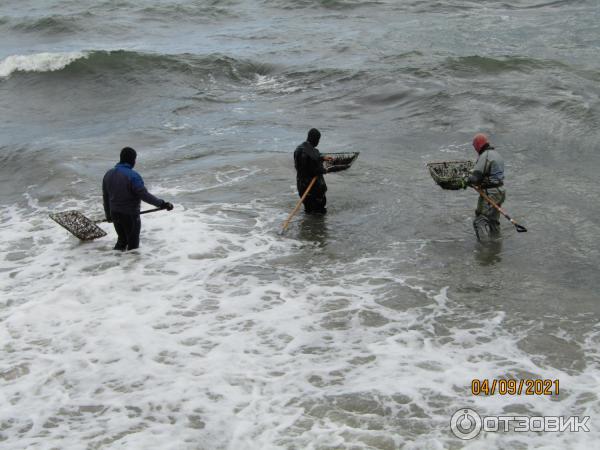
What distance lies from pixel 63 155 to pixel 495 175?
9.87 meters

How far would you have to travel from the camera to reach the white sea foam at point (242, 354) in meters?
6.53

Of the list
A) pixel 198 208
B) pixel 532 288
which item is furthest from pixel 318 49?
pixel 532 288

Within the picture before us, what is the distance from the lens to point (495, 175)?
10.3m

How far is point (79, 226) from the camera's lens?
10.9m

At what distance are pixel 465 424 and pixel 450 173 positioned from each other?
19.6 feet

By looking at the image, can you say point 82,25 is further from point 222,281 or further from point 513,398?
point 513,398

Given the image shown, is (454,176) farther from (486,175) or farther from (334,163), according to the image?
(334,163)

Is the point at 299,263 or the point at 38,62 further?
the point at 38,62

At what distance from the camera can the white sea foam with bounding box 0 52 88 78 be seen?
2412 centimetres

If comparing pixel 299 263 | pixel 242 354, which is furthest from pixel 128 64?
pixel 242 354

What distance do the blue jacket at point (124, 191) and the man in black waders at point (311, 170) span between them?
265 cm
